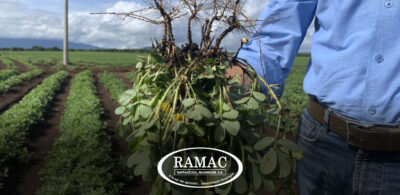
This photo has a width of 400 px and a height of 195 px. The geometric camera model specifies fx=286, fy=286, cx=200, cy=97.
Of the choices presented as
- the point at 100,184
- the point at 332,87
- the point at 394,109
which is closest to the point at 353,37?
the point at 332,87

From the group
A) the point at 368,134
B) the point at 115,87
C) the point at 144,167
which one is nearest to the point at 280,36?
the point at 368,134

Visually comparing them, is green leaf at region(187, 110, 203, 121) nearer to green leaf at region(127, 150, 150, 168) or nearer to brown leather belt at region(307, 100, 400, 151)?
green leaf at region(127, 150, 150, 168)

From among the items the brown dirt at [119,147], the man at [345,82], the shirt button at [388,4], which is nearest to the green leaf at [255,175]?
the man at [345,82]

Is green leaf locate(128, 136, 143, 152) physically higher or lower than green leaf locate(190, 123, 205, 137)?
lower

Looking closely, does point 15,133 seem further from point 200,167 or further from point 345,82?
point 345,82

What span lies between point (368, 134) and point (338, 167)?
0.76ft

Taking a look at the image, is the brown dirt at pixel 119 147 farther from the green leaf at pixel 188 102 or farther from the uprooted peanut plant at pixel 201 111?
the green leaf at pixel 188 102

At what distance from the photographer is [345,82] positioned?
4.00 feet

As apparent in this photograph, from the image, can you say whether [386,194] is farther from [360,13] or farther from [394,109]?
[360,13]

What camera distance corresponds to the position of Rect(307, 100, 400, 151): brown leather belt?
3.71ft

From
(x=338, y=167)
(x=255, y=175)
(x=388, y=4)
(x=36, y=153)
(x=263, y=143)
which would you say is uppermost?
(x=388, y=4)

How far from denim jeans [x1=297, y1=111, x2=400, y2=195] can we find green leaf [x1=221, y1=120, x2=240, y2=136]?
706mm

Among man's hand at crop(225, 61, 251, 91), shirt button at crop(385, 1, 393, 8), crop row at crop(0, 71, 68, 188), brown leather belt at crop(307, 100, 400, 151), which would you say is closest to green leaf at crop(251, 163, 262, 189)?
man's hand at crop(225, 61, 251, 91)

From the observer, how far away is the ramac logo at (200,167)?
81cm
